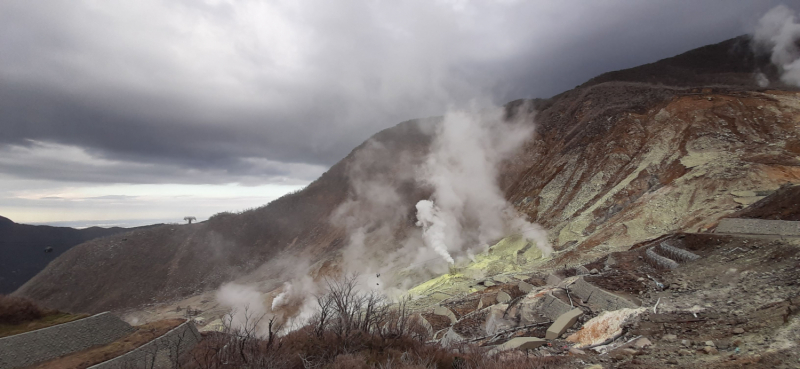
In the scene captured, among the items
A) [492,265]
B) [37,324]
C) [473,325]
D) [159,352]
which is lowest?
[492,265]

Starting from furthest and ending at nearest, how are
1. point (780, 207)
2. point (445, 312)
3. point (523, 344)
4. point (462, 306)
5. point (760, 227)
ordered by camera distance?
point (462, 306), point (445, 312), point (780, 207), point (760, 227), point (523, 344)

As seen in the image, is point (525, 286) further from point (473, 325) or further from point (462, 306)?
point (473, 325)

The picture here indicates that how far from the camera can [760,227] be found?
12.7 m

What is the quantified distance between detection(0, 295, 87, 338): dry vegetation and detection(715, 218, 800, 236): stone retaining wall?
30.0m

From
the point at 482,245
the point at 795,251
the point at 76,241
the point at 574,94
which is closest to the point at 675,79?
the point at 574,94

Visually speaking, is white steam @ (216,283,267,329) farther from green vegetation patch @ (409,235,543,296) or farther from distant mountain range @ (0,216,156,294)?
distant mountain range @ (0,216,156,294)

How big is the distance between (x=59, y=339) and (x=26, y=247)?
3650 inches

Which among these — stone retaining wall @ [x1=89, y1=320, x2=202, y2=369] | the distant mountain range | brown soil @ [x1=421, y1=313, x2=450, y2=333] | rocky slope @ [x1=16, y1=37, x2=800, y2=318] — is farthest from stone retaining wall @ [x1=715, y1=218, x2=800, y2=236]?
the distant mountain range

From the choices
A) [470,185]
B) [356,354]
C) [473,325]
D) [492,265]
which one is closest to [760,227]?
[473,325]

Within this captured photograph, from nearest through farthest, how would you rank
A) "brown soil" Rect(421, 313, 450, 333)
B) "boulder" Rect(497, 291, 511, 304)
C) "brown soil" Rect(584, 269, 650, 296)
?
"brown soil" Rect(584, 269, 650, 296), "brown soil" Rect(421, 313, 450, 333), "boulder" Rect(497, 291, 511, 304)

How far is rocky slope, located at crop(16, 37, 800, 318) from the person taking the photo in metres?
22.0

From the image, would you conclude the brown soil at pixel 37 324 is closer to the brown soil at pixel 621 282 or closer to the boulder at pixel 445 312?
the boulder at pixel 445 312

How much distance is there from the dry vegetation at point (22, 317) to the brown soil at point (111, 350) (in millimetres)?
2127

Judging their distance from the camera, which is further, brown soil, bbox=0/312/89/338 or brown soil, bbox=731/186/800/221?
brown soil, bbox=0/312/89/338
